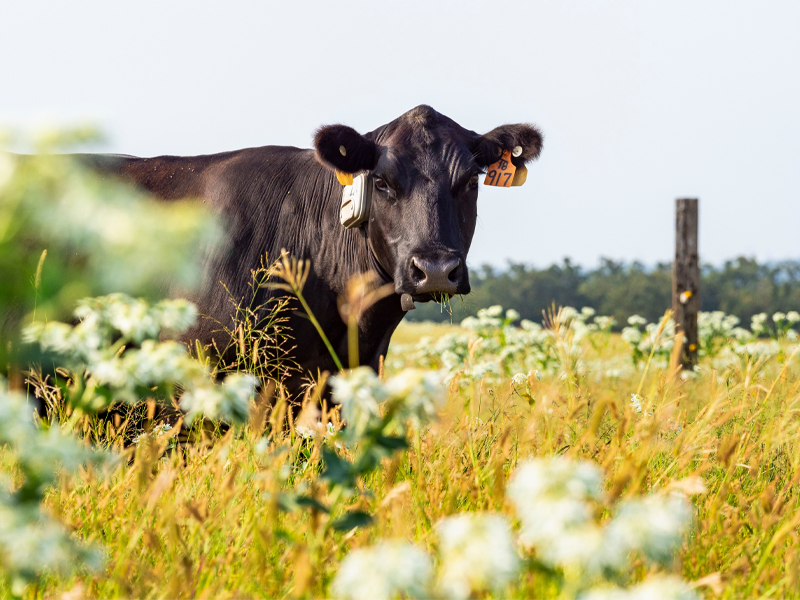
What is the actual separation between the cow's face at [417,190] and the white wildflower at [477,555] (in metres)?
2.83

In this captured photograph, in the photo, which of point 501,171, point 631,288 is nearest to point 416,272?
point 501,171

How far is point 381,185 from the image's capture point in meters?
4.39

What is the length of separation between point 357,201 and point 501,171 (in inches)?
47.1

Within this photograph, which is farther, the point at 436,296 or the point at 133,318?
the point at 436,296

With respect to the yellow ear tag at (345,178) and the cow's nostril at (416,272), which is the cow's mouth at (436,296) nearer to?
the cow's nostril at (416,272)

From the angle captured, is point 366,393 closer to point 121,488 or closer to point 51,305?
point 51,305

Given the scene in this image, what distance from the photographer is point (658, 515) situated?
106 centimetres

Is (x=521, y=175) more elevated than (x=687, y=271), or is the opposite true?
(x=521, y=175)

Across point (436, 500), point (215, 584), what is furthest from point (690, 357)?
point (215, 584)

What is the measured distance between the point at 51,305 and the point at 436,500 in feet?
4.35

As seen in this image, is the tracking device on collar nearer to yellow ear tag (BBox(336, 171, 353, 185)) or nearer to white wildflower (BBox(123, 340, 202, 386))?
yellow ear tag (BBox(336, 171, 353, 185))

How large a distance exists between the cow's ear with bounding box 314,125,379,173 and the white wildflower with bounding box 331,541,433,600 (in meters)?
3.53

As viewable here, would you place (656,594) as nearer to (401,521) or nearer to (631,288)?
(401,521)

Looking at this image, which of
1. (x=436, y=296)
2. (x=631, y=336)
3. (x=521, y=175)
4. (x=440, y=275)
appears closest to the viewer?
(x=440, y=275)
